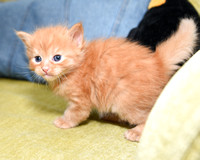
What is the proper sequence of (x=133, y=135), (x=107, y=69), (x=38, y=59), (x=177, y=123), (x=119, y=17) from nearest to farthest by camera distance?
(x=177, y=123) → (x=133, y=135) → (x=107, y=69) → (x=38, y=59) → (x=119, y=17)

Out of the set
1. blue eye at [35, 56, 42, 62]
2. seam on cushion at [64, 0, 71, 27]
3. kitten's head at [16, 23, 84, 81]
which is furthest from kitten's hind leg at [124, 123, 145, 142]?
seam on cushion at [64, 0, 71, 27]

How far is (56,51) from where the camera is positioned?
1.30 meters

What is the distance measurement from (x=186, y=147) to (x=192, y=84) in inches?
7.8

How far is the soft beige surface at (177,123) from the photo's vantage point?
65 cm

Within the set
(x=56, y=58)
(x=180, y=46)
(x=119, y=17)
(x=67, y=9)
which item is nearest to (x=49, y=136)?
(x=56, y=58)

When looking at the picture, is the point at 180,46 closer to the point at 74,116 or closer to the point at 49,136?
the point at 74,116

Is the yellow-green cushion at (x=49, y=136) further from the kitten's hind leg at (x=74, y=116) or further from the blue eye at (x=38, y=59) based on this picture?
the blue eye at (x=38, y=59)

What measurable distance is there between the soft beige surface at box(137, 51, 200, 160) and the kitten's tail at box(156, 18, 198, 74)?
0.50m

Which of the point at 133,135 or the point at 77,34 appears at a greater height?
the point at 77,34

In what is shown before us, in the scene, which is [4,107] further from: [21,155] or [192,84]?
[192,84]

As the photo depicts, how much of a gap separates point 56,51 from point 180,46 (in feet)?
2.38

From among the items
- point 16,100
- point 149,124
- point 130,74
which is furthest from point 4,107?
point 149,124

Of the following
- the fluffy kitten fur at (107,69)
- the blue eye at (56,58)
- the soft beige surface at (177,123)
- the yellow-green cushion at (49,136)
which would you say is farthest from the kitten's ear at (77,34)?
the soft beige surface at (177,123)

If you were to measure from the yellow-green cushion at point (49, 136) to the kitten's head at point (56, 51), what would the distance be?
0.34 metres
